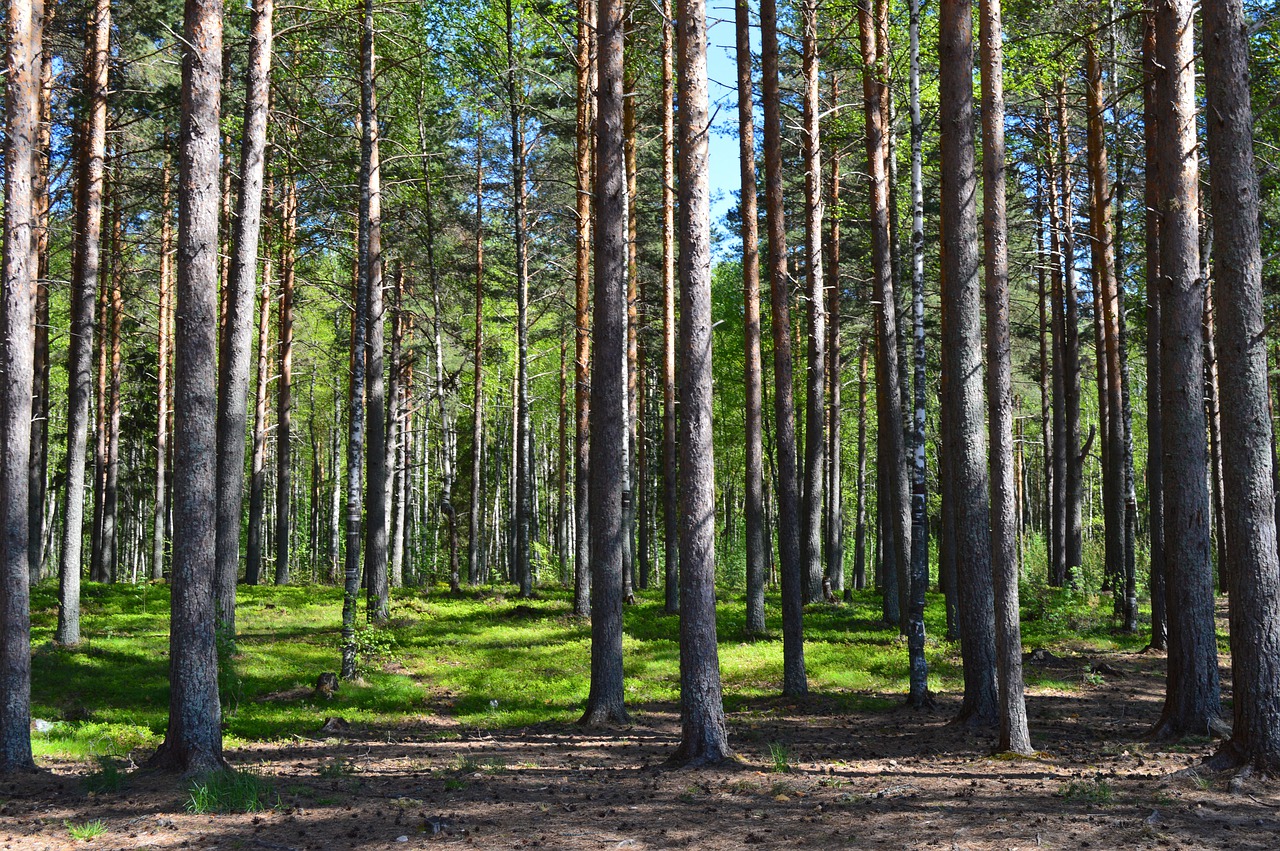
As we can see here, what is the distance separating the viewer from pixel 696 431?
8781 mm

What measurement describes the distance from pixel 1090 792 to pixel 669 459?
545 inches

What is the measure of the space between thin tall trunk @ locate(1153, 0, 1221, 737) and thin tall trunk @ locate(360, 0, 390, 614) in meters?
11.0

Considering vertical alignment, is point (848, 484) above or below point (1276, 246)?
below

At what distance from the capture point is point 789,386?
544 inches

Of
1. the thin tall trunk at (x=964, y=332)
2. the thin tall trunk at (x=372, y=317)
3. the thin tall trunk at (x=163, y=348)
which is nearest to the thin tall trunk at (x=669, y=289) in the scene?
the thin tall trunk at (x=372, y=317)

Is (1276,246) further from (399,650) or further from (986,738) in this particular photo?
(399,650)

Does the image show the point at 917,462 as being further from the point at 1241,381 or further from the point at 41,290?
the point at 41,290

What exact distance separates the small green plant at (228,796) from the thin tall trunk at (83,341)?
30.5 ft

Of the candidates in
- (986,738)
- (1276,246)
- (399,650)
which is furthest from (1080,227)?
(399,650)

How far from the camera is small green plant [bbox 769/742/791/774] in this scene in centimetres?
843


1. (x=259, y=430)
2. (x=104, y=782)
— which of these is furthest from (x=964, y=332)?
(x=259, y=430)

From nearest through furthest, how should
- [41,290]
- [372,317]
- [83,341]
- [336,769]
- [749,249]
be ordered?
1. [336,769]
2. [749,249]
3. [83,341]
4. [372,317]
5. [41,290]

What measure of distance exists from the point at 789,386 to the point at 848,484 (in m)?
33.5

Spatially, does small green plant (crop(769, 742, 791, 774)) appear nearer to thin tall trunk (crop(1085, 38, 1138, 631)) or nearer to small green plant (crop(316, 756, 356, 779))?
small green plant (crop(316, 756, 356, 779))
